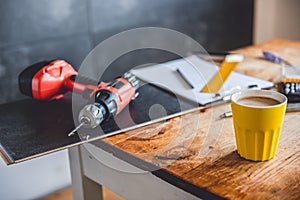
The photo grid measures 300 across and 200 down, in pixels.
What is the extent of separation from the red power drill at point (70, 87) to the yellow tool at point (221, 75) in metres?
0.20

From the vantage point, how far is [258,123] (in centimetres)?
81

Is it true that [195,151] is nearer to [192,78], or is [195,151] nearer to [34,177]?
[192,78]

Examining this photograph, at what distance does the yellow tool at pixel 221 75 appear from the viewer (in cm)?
120

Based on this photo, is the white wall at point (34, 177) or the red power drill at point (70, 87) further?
the white wall at point (34, 177)

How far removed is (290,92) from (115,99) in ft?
1.38

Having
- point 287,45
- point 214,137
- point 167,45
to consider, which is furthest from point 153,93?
point 167,45

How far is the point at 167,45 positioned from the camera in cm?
217

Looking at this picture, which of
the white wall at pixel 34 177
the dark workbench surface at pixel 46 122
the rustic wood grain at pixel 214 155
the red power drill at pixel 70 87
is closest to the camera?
the rustic wood grain at pixel 214 155

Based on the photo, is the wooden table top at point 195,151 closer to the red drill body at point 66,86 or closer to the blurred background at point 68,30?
the red drill body at point 66,86

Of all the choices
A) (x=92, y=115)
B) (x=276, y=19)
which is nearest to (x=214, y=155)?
(x=92, y=115)

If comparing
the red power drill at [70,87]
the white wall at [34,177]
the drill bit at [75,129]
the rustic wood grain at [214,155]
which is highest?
the red power drill at [70,87]

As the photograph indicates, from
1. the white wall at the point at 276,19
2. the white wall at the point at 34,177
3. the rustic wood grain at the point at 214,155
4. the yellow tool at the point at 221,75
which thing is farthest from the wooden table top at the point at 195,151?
the white wall at the point at 276,19

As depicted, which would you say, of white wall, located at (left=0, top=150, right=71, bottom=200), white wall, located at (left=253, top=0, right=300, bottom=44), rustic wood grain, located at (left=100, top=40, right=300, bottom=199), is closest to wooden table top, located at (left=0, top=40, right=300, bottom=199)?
rustic wood grain, located at (left=100, top=40, right=300, bottom=199)

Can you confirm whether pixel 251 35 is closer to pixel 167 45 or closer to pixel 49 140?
pixel 167 45
